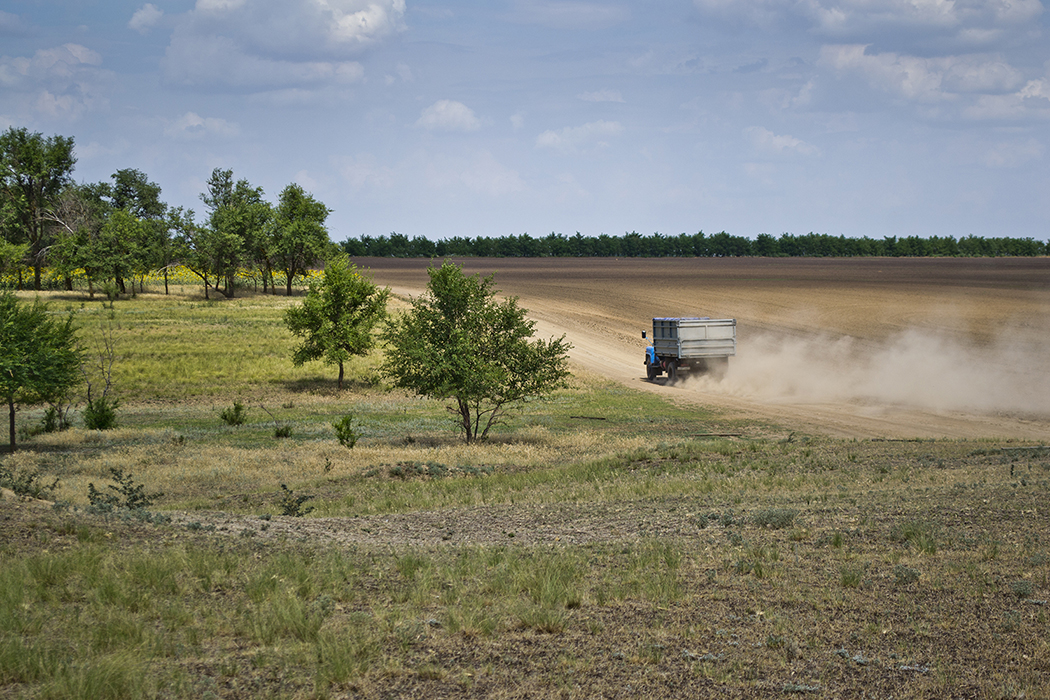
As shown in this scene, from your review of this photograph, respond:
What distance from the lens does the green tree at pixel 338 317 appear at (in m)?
43.8

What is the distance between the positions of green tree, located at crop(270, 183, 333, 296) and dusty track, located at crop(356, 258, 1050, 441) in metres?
19.0

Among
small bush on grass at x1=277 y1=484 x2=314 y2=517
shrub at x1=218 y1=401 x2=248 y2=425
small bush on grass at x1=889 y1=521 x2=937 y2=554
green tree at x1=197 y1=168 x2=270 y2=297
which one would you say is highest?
green tree at x1=197 y1=168 x2=270 y2=297

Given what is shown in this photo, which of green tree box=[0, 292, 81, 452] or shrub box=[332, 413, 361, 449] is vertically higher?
green tree box=[0, 292, 81, 452]

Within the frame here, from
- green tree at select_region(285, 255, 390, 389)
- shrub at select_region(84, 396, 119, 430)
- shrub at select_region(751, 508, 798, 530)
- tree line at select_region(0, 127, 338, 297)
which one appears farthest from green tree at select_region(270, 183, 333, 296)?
shrub at select_region(751, 508, 798, 530)

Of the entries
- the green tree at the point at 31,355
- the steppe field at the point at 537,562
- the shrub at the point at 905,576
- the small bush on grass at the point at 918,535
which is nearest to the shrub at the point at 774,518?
the steppe field at the point at 537,562

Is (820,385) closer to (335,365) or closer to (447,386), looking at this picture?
(447,386)

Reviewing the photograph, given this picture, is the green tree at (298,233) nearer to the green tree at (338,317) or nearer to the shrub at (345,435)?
the green tree at (338,317)

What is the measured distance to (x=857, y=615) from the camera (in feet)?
27.8

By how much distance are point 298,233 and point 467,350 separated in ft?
201

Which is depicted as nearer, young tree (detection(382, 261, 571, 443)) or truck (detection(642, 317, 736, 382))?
young tree (detection(382, 261, 571, 443))

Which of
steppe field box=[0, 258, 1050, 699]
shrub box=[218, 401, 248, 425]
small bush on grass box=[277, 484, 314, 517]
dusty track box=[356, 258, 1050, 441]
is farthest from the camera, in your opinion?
dusty track box=[356, 258, 1050, 441]

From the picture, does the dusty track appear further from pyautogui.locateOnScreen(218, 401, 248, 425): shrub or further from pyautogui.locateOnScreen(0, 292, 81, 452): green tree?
pyautogui.locateOnScreen(0, 292, 81, 452): green tree

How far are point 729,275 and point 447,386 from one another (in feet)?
350

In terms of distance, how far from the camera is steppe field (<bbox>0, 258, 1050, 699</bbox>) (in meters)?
7.18
